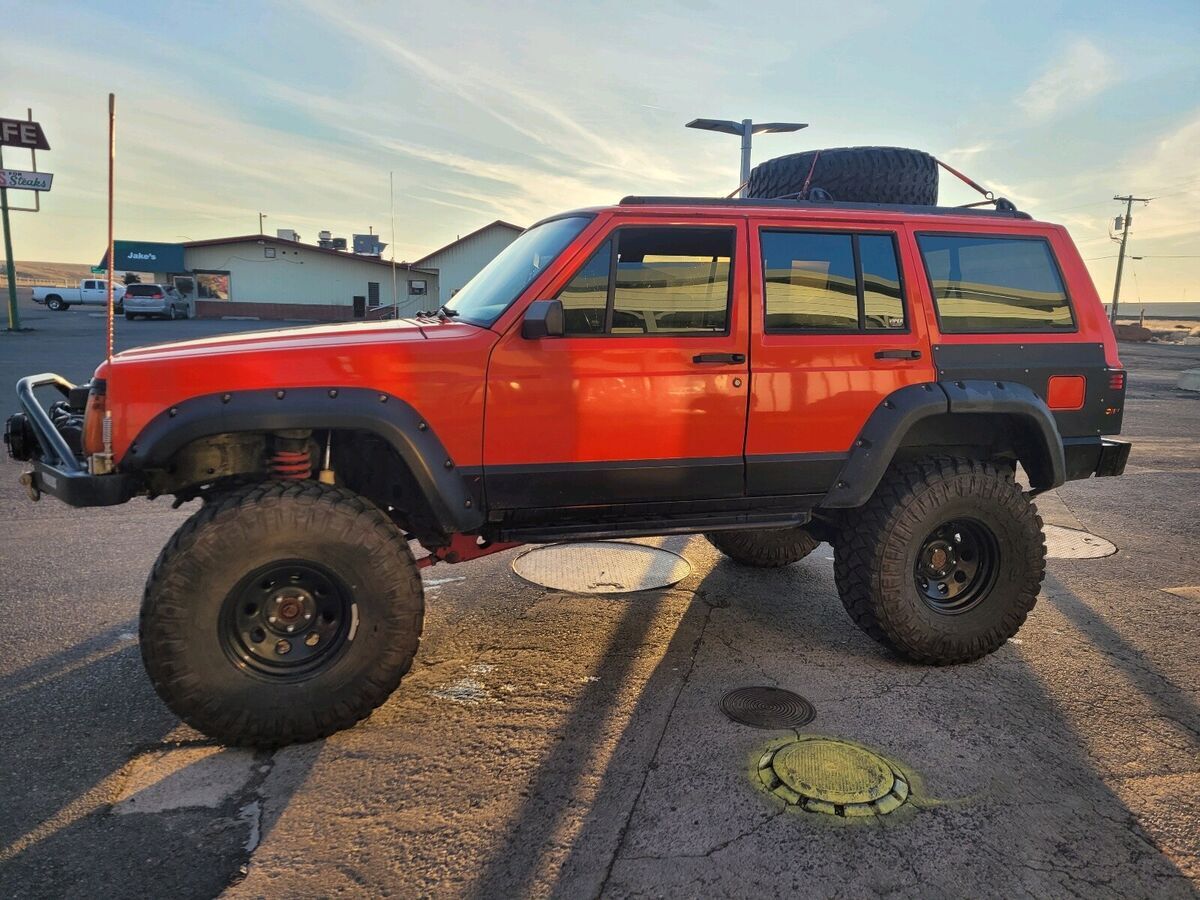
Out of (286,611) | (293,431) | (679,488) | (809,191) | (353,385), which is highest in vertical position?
(809,191)

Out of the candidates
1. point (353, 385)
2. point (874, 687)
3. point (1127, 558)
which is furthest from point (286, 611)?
point (1127, 558)

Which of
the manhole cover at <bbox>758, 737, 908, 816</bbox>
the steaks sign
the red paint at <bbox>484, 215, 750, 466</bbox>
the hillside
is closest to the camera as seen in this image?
the manhole cover at <bbox>758, 737, 908, 816</bbox>

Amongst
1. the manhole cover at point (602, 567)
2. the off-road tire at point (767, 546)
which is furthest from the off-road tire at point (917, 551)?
the manhole cover at point (602, 567)

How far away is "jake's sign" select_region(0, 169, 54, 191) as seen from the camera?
2294 cm

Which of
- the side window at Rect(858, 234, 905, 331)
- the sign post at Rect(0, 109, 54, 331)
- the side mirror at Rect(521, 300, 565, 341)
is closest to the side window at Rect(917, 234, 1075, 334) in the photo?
the side window at Rect(858, 234, 905, 331)

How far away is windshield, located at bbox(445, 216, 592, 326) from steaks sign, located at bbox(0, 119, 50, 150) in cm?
2624

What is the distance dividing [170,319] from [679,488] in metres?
39.2

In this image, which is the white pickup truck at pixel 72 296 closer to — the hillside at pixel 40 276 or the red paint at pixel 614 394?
the red paint at pixel 614 394

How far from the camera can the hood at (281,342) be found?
115 inches

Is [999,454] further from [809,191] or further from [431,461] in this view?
[431,461]

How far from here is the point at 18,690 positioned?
10.6 feet

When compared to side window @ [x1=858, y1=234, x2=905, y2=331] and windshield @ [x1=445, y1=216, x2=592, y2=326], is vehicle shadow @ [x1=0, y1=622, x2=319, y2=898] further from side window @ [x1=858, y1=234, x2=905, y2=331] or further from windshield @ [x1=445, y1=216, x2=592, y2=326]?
side window @ [x1=858, y1=234, x2=905, y2=331]

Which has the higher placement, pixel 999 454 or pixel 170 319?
pixel 170 319

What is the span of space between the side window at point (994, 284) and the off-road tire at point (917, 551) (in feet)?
2.42
